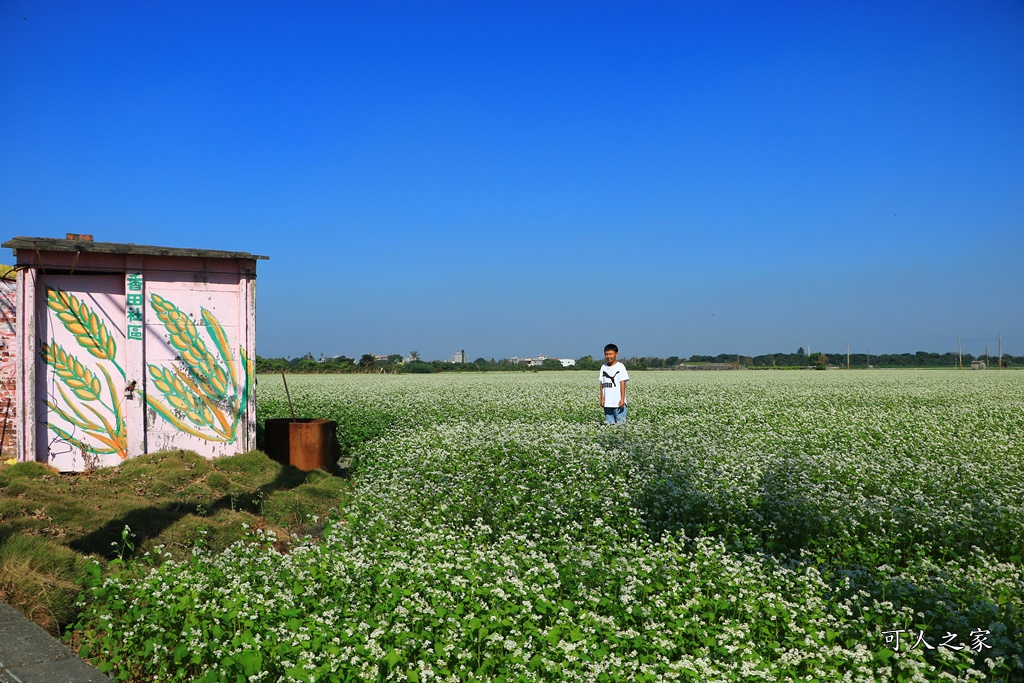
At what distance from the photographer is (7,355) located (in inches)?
441

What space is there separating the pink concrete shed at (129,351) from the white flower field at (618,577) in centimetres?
306

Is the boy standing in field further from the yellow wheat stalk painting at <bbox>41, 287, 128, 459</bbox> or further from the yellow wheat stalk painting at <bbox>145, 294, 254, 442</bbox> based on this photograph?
the yellow wheat stalk painting at <bbox>41, 287, 128, 459</bbox>

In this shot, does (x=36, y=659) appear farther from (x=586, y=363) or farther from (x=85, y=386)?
(x=586, y=363)

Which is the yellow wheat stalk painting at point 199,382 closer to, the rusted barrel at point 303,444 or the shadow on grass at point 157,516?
the rusted barrel at point 303,444

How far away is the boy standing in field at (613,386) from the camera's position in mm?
13250

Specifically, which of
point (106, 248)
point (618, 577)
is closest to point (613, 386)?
point (618, 577)

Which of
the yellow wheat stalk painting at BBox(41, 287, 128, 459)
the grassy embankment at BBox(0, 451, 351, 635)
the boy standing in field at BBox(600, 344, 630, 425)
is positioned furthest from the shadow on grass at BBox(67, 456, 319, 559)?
the boy standing in field at BBox(600, 344, 630, 425)

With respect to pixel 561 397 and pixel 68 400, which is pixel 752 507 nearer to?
pixel 68 400

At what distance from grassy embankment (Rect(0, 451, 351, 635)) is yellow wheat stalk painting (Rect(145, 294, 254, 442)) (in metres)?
0.62

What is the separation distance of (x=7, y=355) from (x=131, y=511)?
4658 millimetres

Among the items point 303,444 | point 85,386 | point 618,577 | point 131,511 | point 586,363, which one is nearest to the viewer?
point 618,577

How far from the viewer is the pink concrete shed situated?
35.6 ft

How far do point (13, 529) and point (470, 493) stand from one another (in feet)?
17.7

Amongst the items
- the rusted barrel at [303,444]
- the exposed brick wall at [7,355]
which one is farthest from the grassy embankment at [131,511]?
the exposed brick wall at [7,355]
